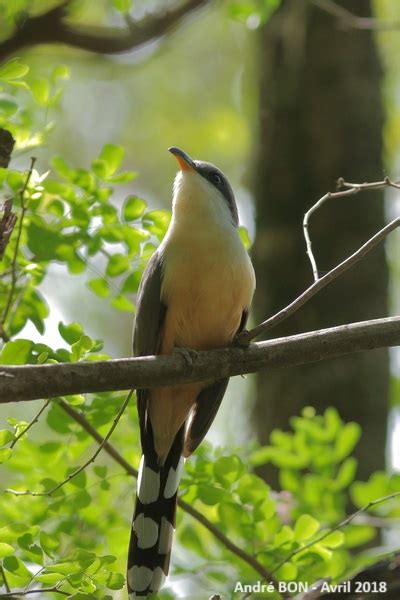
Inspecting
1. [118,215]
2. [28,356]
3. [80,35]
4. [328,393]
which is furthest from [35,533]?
[80,35]

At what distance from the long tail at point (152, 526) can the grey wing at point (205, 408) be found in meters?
0.23

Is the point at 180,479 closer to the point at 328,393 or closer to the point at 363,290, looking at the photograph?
the point at 328,393

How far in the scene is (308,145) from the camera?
7.91 meters

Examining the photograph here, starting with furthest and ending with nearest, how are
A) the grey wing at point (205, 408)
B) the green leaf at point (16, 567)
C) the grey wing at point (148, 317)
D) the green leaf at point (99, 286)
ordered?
the grey wing at point (205, 408) < the green leaf at point (99, 286) < the grey wing at point (148, 317) < the green leaf at point (16, 567)

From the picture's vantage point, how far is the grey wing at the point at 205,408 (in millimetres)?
5367

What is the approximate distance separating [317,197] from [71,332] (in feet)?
12.9

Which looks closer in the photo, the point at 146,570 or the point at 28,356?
the point at 28,356

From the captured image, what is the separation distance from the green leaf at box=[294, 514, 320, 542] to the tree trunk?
7.38ft

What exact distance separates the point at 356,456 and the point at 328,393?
1.80 feet

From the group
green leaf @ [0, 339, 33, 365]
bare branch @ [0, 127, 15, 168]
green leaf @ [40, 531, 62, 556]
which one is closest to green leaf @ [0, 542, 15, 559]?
green leaf @ [40, 531, 62, 556]

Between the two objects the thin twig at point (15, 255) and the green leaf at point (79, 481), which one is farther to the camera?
the green leaf at point (79, 481)

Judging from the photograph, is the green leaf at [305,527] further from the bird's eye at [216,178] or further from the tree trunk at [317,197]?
the bird's eye at [216,178]

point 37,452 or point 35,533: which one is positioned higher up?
point 37,452

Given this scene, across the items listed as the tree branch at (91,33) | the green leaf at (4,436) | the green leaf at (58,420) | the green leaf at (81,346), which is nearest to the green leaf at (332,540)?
the green leaf at (58,420)
